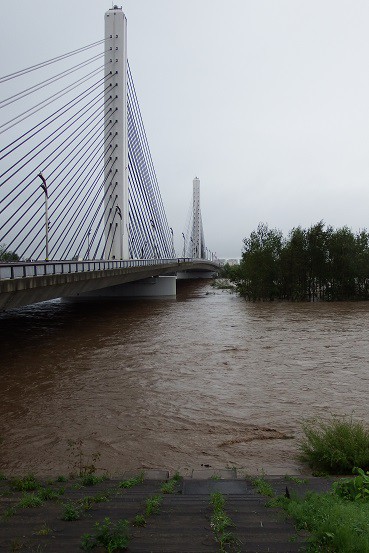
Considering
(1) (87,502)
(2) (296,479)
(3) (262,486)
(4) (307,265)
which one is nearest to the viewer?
(1) (87,502)

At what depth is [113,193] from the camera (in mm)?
33688

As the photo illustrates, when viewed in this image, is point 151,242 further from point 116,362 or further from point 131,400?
point 131,400

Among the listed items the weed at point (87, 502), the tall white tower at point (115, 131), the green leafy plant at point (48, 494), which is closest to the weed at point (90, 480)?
the green leafy plant at point (48, 494)

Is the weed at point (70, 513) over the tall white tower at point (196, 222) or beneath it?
beneath

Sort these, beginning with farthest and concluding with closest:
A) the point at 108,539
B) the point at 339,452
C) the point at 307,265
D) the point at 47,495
Result: the point at 307,265, the point at 339,452, the point at 47,495, the point at 108,539

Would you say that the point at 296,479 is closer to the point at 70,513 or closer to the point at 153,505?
the point at 153,505

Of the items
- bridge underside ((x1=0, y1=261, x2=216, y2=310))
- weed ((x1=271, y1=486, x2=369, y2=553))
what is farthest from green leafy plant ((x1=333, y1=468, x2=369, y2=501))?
bridge underside ((x1=0, y1=261, x2=216, y2=310))

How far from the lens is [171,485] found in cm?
561

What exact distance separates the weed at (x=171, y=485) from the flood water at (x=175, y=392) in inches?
40.5

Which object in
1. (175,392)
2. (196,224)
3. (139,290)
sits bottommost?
(175,392)

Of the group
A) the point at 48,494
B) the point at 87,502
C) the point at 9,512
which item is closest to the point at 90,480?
the point at 48,494

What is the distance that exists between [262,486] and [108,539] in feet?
7.06

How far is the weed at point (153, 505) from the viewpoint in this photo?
4596mm

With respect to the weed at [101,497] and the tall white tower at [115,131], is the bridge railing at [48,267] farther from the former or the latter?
the weed at [101,497]
